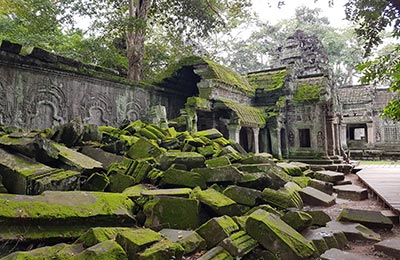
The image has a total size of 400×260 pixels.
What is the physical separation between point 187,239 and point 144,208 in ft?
2.97

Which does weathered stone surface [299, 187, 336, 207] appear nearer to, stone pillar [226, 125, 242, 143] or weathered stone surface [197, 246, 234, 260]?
weathered stone surface [197, 246, 234, 260]

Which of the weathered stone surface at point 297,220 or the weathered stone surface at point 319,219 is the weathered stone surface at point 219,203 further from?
the weathered stone surface at point 319,219

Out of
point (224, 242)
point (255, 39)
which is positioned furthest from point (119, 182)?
point (255, 39)

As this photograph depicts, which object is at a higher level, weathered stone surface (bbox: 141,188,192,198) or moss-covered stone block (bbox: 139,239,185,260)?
weathered stone surface (bbox: 141,188,192,198)

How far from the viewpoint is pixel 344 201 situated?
6.66 metres

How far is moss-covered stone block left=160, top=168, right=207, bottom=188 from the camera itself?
15.7 feet

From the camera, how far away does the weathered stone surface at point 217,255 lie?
9.86 feet

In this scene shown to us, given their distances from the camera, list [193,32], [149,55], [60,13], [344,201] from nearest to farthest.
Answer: [344,201]
[60,13]
[193,32]
[149,55]

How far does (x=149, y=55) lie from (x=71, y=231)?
1575 cm

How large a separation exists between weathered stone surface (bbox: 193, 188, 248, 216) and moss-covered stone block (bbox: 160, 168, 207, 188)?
16.2 inches

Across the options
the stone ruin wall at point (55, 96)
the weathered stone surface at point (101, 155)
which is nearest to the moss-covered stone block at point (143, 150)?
the weathered stone surface at point (101, 155)

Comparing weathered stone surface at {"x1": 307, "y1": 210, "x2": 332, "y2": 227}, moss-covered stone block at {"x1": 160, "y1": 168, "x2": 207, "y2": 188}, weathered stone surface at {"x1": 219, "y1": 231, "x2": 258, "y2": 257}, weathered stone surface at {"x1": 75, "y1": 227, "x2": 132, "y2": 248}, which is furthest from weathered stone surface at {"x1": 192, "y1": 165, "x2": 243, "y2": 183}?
weathered stone surface at {"x1": 75, "y1": 227, "x2": 132, "y2": 248}

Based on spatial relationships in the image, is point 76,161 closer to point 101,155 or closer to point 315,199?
point 101,155

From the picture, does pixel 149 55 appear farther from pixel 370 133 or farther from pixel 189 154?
pixel 370 133
